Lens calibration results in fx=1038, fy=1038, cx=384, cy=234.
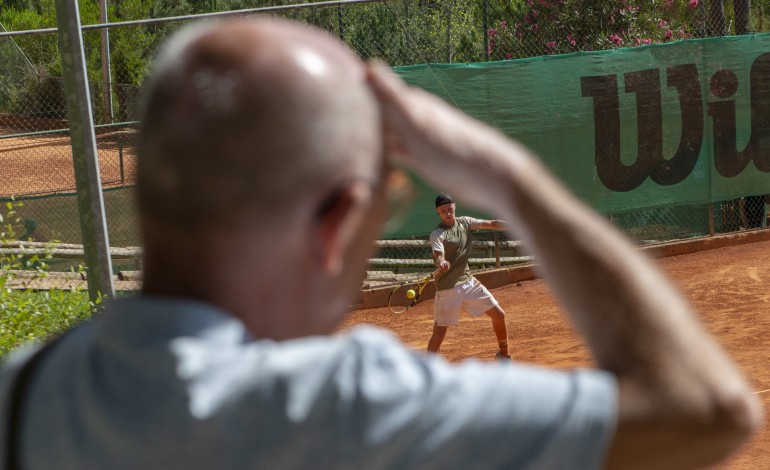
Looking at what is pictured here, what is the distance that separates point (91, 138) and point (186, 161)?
5737 mm

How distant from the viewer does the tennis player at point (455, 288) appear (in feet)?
31.1

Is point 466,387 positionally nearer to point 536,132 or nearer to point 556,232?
point 556,232

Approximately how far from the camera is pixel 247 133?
0.86m

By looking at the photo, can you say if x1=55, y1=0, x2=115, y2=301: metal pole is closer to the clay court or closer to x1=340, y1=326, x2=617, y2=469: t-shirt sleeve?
x1=340, y1=326, x2=617, y2=469: t-shirt sleeve

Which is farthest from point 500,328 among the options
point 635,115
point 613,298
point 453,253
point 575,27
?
point 613,298

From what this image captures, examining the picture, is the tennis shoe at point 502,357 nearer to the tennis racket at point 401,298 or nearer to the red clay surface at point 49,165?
the tennis racket at point 401,298

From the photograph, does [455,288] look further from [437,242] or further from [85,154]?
[85,154]

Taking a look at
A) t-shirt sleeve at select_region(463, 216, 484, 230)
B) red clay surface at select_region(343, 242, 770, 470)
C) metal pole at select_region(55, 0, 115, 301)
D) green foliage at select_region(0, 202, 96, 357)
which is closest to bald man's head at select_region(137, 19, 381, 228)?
green foliage at select_region(0, 202, 96, 357)

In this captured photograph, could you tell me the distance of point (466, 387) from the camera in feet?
2.86

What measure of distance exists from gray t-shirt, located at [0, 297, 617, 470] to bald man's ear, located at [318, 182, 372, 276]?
72 mm

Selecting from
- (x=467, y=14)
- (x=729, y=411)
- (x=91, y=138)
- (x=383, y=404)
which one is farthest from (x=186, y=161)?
(x=467, y=14)

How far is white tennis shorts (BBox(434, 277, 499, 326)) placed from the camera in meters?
9.49

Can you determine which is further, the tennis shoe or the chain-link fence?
the chain-link fence

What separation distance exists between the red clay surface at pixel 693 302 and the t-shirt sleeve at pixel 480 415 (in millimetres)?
7071
